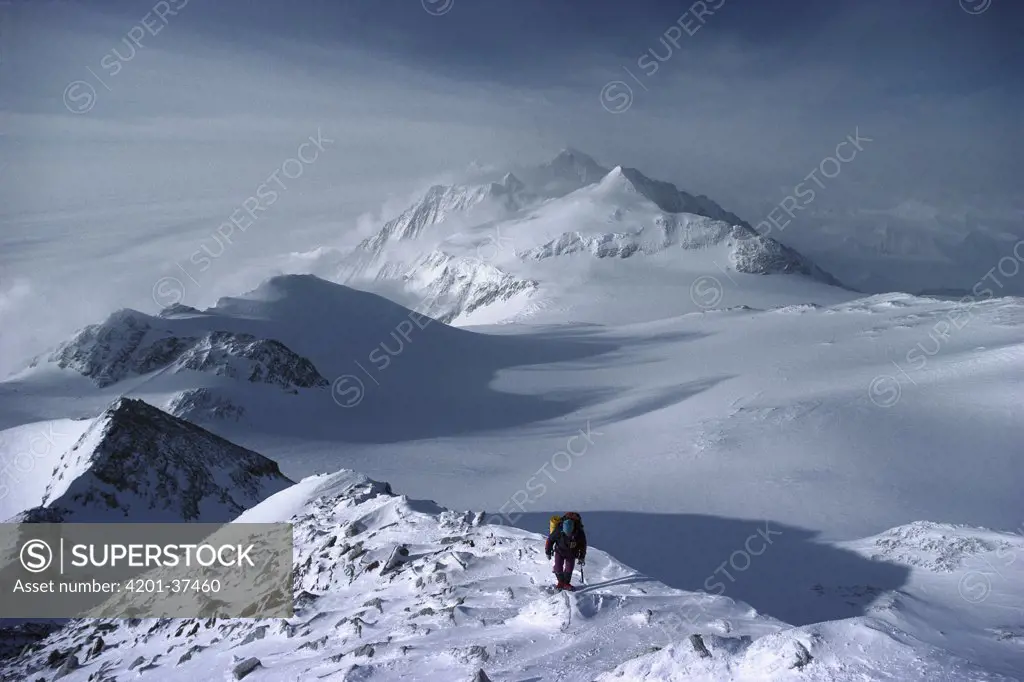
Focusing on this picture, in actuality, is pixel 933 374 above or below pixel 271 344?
below

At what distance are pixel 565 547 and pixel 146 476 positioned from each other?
20.6 m

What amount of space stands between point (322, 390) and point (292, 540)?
39.0m

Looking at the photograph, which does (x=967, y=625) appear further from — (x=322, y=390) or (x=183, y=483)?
(x=322, y=390)

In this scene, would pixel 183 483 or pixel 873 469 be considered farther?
pixel 873 469

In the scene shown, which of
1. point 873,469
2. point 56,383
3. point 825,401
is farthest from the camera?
point 56,383

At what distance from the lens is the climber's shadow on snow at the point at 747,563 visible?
1667 centimetres

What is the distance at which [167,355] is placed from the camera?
184 feet

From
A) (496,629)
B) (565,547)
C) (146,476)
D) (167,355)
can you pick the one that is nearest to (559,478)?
(146,476)

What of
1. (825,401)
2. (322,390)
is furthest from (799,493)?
(322,390)

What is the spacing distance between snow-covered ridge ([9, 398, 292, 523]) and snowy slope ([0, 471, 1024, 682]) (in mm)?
7495

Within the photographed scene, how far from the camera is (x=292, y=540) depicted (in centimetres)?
1761

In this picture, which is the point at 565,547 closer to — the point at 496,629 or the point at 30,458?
the point at 496,629

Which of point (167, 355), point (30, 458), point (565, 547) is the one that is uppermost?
point (167, 355)

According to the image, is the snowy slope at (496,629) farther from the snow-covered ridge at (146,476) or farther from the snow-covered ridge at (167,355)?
the snow-covered ridge at (167,355)
